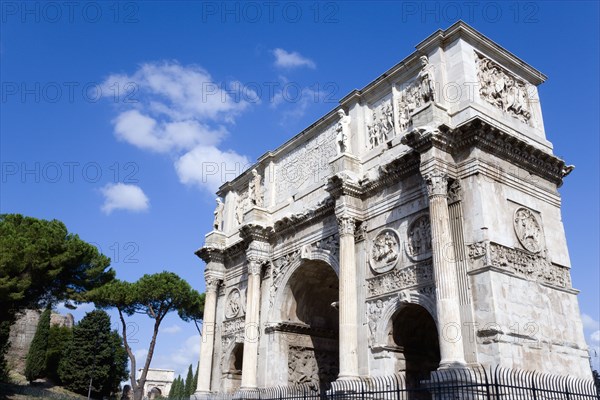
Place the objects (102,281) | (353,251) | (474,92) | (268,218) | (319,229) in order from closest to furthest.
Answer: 1. (474,92)
2. (353,251)
3. (319,229)
4. (268,218)
5. (102,281)

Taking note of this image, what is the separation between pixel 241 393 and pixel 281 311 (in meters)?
2.91

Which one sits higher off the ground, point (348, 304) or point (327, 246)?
point (327, 246)

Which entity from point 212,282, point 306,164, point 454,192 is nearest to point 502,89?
point 454,192

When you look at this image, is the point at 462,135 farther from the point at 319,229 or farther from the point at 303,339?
the point at 303,339

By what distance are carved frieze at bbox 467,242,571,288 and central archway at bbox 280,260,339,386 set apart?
22.1 feet

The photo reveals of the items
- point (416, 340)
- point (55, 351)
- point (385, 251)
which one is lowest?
point (416, 340)

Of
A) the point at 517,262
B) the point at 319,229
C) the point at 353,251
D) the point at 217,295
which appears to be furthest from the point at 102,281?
the point at 517,262

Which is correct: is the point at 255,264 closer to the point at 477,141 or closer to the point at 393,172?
the point at 393,172

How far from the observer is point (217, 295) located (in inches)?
873

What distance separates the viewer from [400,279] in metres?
14.1

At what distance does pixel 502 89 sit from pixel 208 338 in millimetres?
13830

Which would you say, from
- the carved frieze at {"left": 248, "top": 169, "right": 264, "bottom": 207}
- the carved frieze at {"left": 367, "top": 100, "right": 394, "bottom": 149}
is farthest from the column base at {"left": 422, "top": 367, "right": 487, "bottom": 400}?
the carved frieze at {"left": 248, "top": 169, "right": 264, "bottom": 207}

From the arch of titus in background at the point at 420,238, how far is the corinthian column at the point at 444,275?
0.10 feet

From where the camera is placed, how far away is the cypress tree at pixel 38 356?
3459 cm
